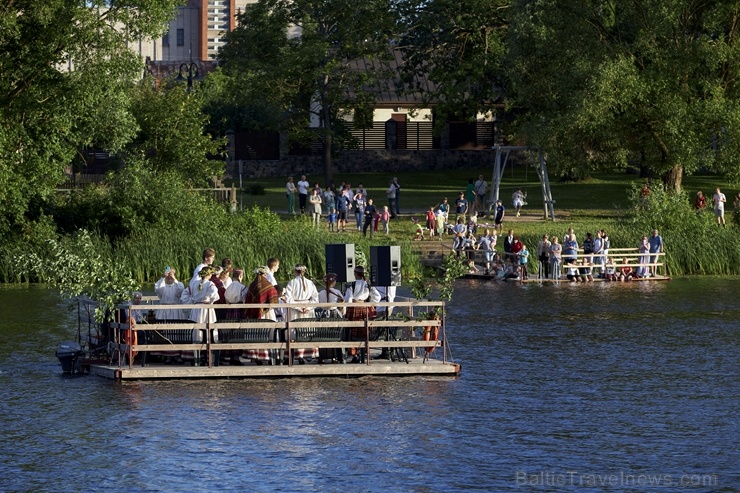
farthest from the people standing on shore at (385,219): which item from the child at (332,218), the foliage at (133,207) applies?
the foliage at (133,207)

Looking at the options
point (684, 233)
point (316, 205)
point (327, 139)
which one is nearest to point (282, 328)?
point (684, 233)

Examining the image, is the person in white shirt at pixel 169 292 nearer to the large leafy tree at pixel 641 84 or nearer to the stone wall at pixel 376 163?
the large leafy tree at pixel 641 84

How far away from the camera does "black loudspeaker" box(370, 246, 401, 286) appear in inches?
1077

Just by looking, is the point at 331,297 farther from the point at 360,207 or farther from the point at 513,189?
the point at 513,189

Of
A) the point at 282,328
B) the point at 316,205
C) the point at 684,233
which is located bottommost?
the point at 282,328

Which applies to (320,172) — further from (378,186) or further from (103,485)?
(103,485)

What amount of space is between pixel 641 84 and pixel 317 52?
64.2 feet

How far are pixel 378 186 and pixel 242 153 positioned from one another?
11043 mm

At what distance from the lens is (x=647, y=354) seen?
30.7 meters

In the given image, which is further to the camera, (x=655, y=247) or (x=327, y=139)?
(x=327, y=139)

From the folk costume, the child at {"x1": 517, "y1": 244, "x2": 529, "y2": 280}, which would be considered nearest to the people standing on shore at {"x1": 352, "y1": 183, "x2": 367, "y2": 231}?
the child at {"x1": 517, "y1": 244, "x2": 529, "y2": 280}

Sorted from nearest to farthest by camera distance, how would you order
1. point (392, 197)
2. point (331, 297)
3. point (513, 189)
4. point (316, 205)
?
point (331, 297) < point (316, 205) < point (392, 197) < point (513, 189)

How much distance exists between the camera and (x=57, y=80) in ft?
153

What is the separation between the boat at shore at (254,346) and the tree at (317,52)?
44082mm
